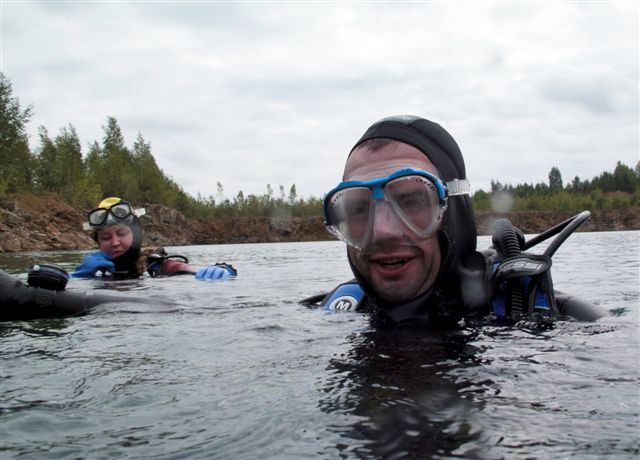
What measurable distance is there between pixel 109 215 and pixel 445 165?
20.0ft

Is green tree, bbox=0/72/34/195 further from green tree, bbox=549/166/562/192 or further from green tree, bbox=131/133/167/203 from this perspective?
green tree, bbox=549/166/562/192

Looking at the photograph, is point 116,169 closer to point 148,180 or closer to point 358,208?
point 148,180

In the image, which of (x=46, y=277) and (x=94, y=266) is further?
(x=94, y=266)

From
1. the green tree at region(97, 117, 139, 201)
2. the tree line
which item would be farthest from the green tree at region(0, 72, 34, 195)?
the green tree at region(97, 117, 139, 201)

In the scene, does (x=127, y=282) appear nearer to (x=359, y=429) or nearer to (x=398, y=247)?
(x=398, y=247)

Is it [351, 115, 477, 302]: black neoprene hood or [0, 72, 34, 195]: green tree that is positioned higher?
[0, 72, 34, 195]: green tree

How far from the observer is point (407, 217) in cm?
276

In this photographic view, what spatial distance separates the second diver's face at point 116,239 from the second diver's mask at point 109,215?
0.09 m

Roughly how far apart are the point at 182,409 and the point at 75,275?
6.99 meters

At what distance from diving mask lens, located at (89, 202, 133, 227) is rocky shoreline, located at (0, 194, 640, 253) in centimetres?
572

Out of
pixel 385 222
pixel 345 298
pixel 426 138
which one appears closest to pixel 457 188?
pixel 426 138

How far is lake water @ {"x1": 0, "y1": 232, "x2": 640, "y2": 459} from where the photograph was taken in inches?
52.7

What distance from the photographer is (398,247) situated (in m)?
2.71

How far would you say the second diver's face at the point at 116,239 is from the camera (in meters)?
7.78
